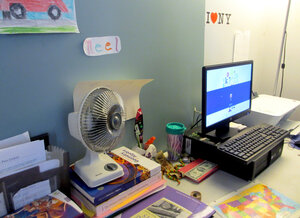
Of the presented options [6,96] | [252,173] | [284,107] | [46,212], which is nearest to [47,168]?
[46,212]

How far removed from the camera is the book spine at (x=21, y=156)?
0.65 m

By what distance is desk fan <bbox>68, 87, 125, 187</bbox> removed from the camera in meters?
0.70

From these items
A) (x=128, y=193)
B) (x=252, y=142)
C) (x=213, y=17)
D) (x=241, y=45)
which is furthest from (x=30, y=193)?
(x=241, y=45)

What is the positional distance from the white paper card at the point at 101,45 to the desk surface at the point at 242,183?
573 millimetres

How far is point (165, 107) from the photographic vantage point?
1209 millimetres

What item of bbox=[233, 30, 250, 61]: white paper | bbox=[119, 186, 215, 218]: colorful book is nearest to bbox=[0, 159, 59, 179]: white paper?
bbox=[119, 186, 215, 218]: colorful book

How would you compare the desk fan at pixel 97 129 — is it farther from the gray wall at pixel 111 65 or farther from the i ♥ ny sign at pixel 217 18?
the i ♥ ny sign at pixel 217 18

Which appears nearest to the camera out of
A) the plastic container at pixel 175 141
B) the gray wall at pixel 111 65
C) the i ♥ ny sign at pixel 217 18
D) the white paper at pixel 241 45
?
the gray wall at pixel 111 65

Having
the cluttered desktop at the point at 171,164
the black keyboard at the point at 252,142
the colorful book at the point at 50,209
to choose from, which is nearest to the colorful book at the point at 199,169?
the cluttered desktop at the point at 171,164

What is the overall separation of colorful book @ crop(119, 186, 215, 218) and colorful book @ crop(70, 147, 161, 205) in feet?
0.24

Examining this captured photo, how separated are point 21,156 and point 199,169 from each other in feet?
2.25

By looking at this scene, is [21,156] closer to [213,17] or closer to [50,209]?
[50,209]

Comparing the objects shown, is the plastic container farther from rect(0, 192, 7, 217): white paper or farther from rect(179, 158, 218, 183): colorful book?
rect(0, 192, 7, 217): white paper

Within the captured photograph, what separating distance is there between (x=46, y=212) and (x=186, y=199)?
0.42 m
